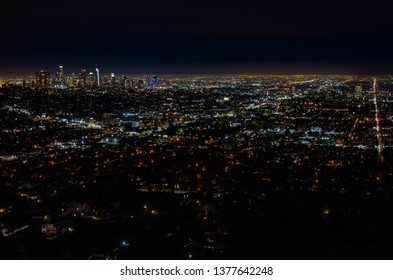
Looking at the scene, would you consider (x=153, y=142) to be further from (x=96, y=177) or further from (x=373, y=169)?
(x=373, y=169)

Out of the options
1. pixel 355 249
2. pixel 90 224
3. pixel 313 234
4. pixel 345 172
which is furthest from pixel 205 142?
pixel 355 249

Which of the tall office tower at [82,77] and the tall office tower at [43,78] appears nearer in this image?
the tall office tower at [43,78]

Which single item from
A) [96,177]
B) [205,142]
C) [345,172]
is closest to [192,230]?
[96,177]

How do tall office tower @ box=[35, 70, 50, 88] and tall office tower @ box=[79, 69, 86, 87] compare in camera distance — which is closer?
tall office tower @ box=[35, 70, 50, 88]

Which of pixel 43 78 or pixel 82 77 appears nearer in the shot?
pixel 43 78

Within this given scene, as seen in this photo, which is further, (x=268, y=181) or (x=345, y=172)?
(x=345, y=172)
